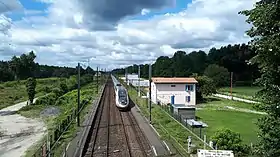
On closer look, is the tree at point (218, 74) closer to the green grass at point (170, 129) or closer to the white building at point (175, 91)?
the white building at point (175, 91)

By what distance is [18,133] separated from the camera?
3272 centimetres

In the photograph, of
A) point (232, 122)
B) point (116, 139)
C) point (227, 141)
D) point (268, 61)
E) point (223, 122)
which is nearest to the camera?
point (268, 61)

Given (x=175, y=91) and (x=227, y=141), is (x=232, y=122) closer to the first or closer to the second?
(x=227, y=141)

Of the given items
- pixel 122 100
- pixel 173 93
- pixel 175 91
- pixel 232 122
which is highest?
pixel 175 91

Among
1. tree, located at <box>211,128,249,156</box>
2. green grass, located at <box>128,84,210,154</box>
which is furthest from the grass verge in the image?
tree, located at <box>211,128,249,156</box>

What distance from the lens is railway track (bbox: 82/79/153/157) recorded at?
68.9ft

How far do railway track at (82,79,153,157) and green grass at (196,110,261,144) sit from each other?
6155 millimetres

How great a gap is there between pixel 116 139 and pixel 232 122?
48.2 feet

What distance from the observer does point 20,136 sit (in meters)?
31.1

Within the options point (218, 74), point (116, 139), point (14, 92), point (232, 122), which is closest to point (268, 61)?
point (116, 139)

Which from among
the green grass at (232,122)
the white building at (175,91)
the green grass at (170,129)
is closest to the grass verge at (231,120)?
the green grass at (232,122)

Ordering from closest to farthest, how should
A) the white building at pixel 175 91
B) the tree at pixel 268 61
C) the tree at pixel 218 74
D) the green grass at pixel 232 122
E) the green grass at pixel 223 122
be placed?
the tree at pixel 268 61
the green grass at pixel 223 122
the green grass at pixel 232 122
the white building at pixel 175 91
the tree at pixel 218 74

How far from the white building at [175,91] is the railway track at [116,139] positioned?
50.9 ft

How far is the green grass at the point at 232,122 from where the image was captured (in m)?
28.5
